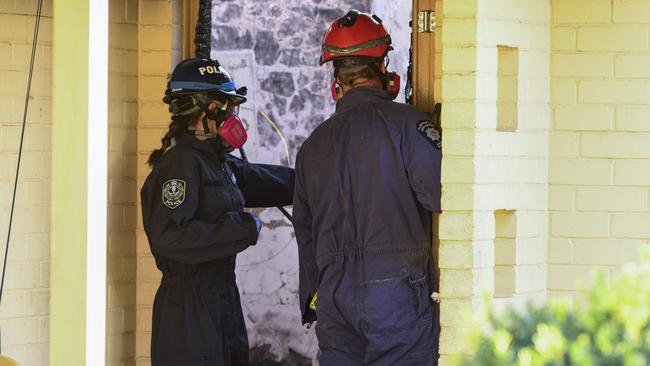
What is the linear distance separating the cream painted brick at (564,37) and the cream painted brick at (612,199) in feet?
1.90

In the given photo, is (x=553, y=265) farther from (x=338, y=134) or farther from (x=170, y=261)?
(x=170, y=261)

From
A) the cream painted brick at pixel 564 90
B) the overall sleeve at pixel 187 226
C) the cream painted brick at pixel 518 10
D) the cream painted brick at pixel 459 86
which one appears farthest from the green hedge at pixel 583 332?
the overall sleeve at pixel 187 226

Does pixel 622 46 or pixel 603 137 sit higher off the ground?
pixel 622 46

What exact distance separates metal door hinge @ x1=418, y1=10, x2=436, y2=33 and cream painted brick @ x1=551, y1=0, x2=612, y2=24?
2.02 feet

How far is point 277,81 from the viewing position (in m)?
7.90

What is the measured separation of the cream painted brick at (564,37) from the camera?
200 inches

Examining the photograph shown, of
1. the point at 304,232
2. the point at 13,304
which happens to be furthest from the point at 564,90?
Answer: the point at 13,304

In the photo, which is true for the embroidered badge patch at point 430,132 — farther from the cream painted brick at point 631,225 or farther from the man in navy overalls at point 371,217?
the cream painted brick at point 631,225

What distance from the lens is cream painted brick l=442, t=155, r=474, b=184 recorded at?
4.76 metres

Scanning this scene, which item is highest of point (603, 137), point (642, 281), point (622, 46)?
point (622, 46)

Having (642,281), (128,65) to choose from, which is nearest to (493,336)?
(642,281)

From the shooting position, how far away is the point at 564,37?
5.09 metres

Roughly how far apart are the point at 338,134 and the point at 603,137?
111 cm

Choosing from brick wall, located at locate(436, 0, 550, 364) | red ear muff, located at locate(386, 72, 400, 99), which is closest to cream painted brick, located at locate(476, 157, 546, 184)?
brick wall, located at locate(436, 0, 550, 364)
